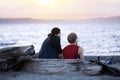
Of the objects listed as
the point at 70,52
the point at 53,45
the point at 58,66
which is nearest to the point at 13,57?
the point at 53,45

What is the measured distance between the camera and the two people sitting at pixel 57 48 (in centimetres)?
1144

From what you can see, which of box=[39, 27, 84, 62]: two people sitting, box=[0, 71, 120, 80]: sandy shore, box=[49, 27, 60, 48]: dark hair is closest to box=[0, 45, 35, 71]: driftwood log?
box=[0, 71, 120, 80]: sandy shore

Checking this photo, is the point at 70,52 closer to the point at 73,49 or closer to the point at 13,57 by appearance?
the point at 73,49

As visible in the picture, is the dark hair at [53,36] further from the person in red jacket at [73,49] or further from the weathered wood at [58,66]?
the weathered wood at [58,66]

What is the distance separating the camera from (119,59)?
13750 millimetres

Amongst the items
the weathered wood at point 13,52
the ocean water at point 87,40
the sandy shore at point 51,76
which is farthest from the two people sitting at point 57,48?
the ocean water at point 87,40

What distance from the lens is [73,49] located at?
11469 mm

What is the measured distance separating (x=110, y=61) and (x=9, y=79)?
329 cm

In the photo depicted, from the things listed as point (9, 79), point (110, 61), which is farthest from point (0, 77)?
point (110, 61)

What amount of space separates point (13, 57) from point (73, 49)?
1410mm

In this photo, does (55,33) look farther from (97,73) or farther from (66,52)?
(97,73)

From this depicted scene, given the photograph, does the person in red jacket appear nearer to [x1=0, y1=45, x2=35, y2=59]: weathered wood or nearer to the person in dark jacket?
the person in dark jacket

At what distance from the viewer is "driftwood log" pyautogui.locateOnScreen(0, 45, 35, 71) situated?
1155 cm

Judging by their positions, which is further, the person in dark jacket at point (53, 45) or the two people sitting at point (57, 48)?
the person in dark jacket at point (53, 45)
